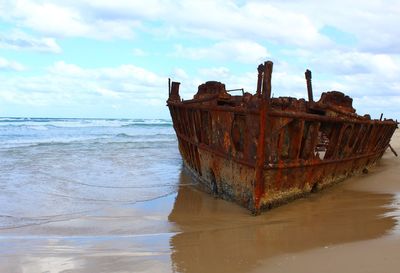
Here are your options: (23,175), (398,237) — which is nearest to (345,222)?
(398,237)

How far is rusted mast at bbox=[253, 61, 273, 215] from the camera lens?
18.7 feet

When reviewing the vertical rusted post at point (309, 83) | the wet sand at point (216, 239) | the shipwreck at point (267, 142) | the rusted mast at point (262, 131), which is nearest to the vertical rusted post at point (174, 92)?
the shipwreck at point (267, 142)

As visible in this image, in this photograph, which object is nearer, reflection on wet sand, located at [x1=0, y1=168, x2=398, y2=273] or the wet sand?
the wet sand

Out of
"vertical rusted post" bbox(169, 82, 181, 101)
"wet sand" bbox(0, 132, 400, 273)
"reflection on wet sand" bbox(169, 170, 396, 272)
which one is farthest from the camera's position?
"vertical rusted post" bbox(169, 82, 181, 101)

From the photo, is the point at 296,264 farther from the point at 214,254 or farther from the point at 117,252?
the point at 117,252

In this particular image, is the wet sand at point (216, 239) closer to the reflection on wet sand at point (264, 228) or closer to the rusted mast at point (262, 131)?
the reflection on wet sand at point (264, 228)

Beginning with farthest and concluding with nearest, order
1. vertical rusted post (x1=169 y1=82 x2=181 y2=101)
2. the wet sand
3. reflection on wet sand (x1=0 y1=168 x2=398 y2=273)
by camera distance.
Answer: vertical rusted post (x1=169 y1=82 x2=181 y2=101), reflection on wet sand (x1=0 y1=168 x2=398 y2=273), the wet sand

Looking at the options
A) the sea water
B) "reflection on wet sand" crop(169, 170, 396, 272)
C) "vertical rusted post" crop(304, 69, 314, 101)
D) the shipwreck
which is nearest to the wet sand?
"reflection on wet sand" crop(169, 170, 396, 272)

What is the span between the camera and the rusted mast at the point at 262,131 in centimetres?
571

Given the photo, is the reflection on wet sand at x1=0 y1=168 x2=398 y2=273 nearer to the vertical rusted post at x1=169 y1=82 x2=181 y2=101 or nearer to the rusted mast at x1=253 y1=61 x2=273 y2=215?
the rusted mast at x1=253 y1=61 x2=273 y2=215

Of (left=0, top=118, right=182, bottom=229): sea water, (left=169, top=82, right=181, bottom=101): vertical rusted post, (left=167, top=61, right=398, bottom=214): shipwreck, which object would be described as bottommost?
(left=0, top=118, right=182, bottom=229): sea water

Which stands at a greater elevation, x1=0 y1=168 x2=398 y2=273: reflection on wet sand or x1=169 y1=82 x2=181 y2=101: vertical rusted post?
x1=169 y1=82 x2=181 y2=101: vertical rusted post

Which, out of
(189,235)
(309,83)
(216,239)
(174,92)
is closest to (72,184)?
(174,92)

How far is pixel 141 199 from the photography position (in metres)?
7.83
